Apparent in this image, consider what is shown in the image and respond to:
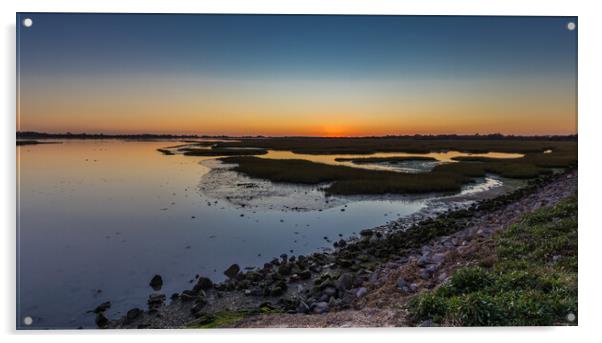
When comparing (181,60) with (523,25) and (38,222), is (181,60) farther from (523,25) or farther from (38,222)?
(523,25)

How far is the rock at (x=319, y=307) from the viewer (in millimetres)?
6949

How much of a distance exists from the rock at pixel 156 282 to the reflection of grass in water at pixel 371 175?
12.0 meters

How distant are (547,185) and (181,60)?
14.0m

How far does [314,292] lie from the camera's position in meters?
7.84

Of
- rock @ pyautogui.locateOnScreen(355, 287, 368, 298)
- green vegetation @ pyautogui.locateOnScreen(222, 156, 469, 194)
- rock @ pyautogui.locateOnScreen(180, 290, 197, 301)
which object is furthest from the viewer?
green vegetation @ pyautogui.locateOnScreen(222, 156, 469, 194)

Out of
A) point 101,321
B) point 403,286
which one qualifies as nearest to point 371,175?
point 403,286

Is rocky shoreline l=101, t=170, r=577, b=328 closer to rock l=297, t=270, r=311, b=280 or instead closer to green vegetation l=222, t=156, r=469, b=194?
rock l=297, t=270, r=311, b=280

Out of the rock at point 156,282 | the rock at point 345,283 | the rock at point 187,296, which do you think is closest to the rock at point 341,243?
the rock at point 345,283

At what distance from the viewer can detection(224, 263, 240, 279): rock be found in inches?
348

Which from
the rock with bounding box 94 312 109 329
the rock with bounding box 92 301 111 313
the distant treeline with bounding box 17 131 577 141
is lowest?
the rock with bounding box 94 312 109 329

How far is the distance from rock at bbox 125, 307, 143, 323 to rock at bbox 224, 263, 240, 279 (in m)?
2.21

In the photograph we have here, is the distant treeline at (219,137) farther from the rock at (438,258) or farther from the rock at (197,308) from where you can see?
the rock at (197,308)

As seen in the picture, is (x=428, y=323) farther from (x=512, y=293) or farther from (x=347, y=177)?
(x=347, y=177)

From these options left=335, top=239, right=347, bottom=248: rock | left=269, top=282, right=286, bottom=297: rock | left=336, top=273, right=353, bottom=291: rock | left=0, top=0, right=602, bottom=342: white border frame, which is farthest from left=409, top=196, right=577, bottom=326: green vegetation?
left=335, top=239, right=347, bottom=248: rock
